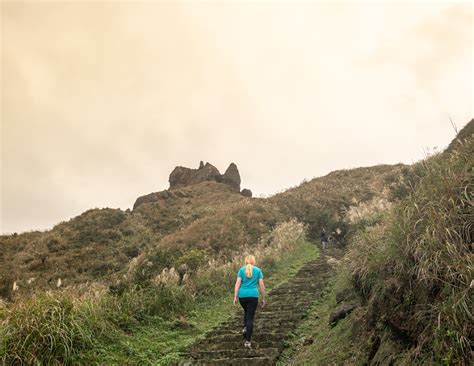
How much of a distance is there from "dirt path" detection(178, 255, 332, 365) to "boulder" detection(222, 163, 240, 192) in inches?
1820

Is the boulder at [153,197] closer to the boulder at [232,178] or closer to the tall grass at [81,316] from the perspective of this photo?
the boulder at [232,178]

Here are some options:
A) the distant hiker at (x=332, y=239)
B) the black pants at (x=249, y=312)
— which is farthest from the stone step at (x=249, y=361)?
the distant hiker at (x=332, y=239)

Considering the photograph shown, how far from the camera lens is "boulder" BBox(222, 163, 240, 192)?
59066mm

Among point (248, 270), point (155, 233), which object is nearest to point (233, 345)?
point (248, 270)

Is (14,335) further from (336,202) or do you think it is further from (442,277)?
(336,202)

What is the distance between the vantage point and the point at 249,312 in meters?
7.84

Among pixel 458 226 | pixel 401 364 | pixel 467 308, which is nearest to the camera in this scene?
pixel 467 308

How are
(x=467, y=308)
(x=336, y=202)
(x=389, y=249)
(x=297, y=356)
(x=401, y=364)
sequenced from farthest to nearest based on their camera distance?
(x=336, y=202), (x=297, y=356), (x=389, y=249), (x=401, y=364), (x=467, y=308)

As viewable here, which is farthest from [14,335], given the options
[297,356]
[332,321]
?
[332,321]

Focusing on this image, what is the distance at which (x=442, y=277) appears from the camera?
4656mm

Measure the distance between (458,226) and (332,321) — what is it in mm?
3249

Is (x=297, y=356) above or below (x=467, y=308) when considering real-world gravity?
below

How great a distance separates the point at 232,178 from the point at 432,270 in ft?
181

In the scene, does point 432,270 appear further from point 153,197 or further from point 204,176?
point 204,176
